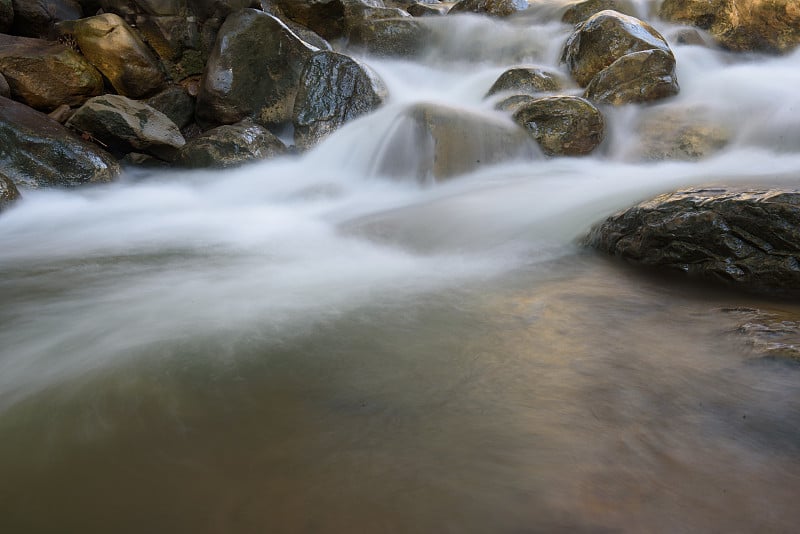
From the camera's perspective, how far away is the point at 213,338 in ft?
8.46

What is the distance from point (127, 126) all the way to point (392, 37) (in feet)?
18.8

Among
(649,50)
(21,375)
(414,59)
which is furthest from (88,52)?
(649,50)

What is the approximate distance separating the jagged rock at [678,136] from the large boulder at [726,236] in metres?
3.64

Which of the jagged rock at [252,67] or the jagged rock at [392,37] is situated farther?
the jagged rock at [392,37]

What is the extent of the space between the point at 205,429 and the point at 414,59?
999 cm

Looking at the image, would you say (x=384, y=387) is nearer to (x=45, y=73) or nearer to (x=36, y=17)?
(x=45, y=73)

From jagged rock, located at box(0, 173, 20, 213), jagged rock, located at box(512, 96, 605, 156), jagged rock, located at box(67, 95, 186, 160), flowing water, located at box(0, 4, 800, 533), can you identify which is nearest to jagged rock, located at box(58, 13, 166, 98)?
jagged rock, located at box(67, 95, 186, 160)

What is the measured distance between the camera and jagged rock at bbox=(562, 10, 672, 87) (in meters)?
7.88

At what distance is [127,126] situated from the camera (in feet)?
23.4

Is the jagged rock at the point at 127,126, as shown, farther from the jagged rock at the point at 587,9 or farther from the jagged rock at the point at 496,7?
the jagged rock at the point at 587,9

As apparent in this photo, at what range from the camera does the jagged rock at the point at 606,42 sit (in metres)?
7.88

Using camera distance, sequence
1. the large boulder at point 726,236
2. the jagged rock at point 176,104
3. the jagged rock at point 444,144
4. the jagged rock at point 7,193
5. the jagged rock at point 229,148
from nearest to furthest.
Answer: the large boulder at point 726,236 → the jagged rock at point 7,193 → the jagged rock at point 444,144 → the jagged rock at point 229,148 → the jagged rock at point 176,104

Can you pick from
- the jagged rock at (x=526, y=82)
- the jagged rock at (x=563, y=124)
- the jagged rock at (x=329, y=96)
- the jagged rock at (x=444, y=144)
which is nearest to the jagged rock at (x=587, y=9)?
the jagged rock at (x=526, y=82)


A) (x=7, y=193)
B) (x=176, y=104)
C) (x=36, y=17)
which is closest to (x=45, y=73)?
(x=36, y=17)
